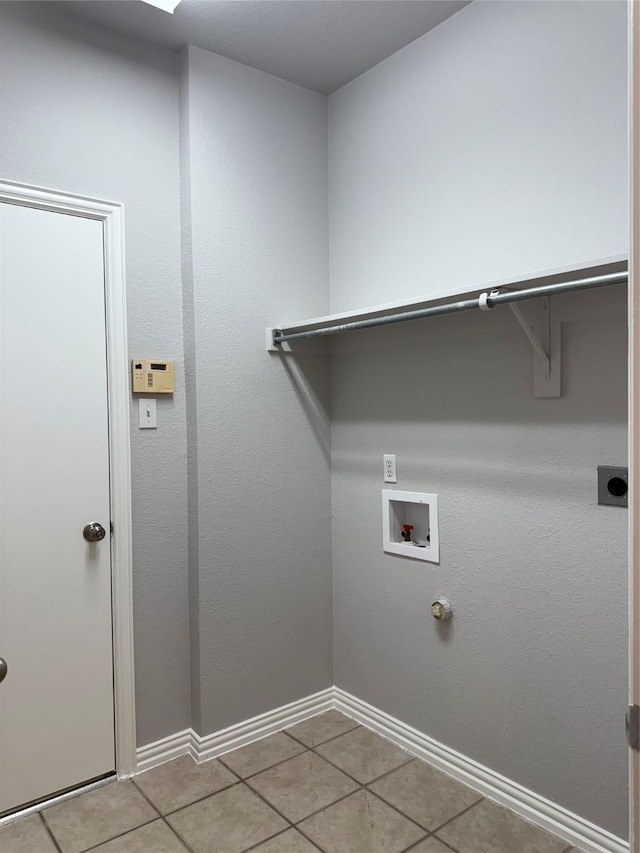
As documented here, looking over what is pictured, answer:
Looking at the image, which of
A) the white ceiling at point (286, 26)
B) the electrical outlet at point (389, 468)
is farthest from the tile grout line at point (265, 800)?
the white ceiling at point (286, 26)

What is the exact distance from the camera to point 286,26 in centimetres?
210

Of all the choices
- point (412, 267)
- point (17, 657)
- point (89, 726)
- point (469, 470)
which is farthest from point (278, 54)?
point (89, 726)

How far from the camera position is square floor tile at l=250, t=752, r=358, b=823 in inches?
78.0

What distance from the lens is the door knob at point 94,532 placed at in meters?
2.07

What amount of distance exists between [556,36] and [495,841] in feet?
7.86

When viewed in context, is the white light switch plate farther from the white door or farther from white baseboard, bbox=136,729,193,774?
white baseboard, bbox=136,729,193,774

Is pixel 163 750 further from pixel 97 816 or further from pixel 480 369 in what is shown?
pixel 480 369

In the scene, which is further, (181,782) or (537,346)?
(181,782)

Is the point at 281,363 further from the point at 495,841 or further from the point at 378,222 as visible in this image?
the point at 495,841

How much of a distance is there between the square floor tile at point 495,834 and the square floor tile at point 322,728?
2.13ft

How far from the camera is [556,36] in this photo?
5.79 ft

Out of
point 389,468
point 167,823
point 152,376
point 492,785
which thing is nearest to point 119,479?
point 152,376

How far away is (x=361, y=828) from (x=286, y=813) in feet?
0.82

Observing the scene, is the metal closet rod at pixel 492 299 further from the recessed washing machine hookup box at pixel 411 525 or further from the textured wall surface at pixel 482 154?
the recessed washing machine hookup box at pixel 411 525
